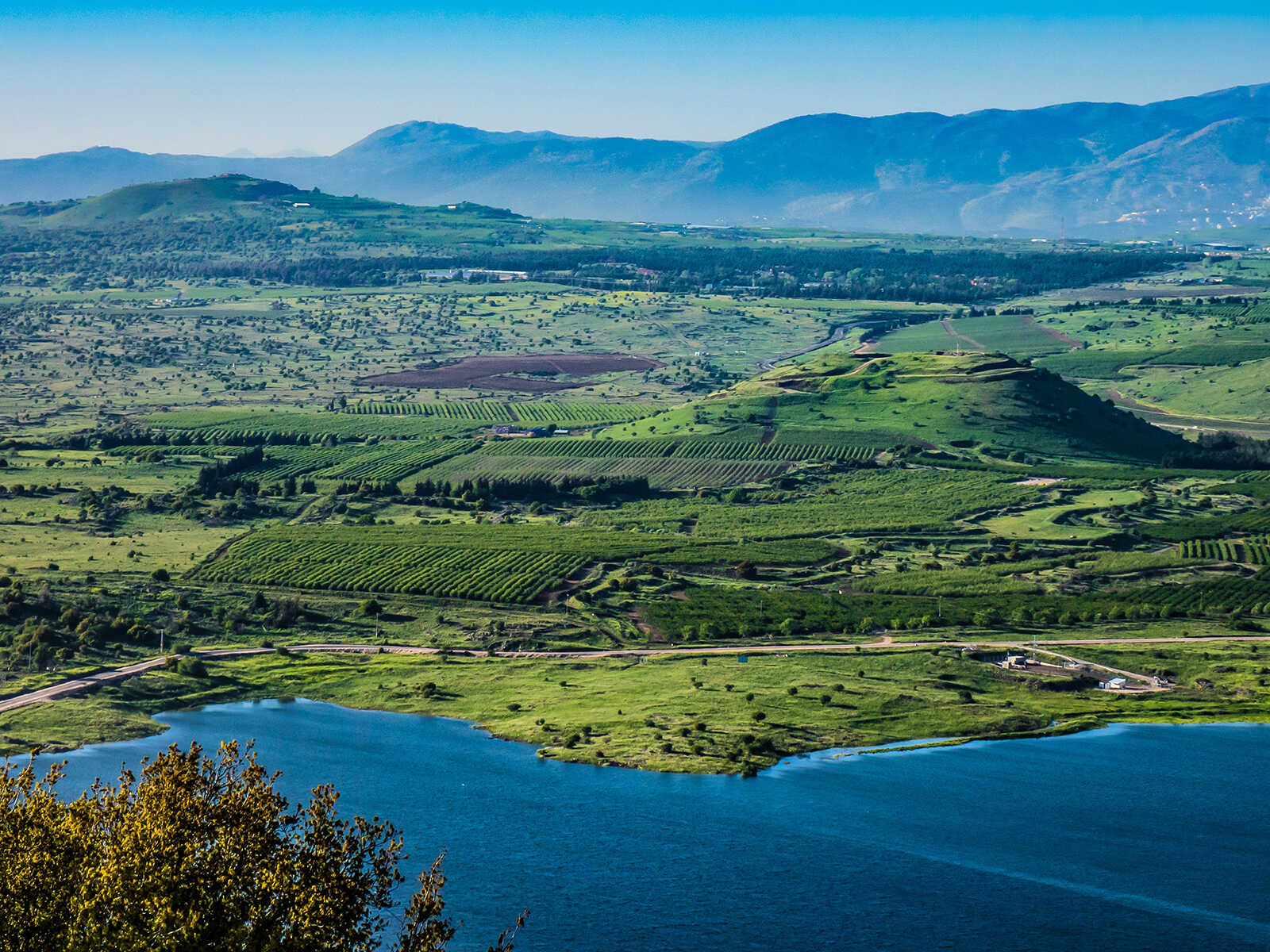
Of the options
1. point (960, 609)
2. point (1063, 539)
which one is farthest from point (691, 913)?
point (1063, 539)

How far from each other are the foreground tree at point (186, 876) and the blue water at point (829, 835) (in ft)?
78.2

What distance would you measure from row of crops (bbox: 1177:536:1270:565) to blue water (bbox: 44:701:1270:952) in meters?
53.4

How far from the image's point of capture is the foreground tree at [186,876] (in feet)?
154

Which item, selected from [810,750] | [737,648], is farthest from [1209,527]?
[810,750]

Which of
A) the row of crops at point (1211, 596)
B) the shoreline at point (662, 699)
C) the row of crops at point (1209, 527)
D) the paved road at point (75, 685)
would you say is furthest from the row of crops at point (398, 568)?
the row of crops at point (1209, 527)

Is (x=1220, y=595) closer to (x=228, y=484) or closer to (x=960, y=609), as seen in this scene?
(x=960, y=609)

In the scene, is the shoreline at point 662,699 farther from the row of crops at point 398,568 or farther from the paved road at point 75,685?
the row of crops at point 398,568

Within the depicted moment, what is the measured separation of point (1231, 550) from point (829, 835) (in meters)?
91.7

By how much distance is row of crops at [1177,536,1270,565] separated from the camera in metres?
156

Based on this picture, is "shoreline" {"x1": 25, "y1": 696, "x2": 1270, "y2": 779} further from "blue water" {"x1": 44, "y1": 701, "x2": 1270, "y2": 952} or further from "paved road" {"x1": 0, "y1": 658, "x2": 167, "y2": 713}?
"paved road" {"x1": 0, "y1": 658, "x2": 167, "y2": 713}

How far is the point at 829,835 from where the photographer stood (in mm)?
85250

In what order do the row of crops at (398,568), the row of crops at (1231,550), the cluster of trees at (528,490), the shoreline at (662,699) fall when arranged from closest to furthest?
the shoreline at (662,699)
the row of crops at (398,568)
the row of crops at (1231,550)
the cluster of trees at (528,490)

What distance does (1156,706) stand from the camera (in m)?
110

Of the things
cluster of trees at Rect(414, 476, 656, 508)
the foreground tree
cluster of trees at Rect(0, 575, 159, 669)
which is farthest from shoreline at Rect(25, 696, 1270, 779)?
cluster of trees at Rect(414, 476, 656, 508)
